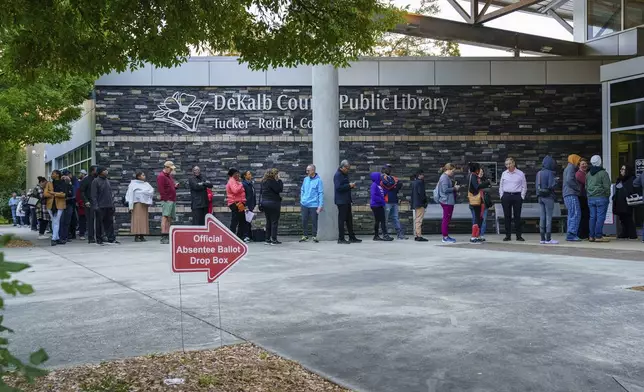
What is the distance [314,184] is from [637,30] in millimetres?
9583

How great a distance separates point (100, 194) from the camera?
49.7 feet

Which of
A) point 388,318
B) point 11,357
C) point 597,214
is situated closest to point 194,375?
point 388,318

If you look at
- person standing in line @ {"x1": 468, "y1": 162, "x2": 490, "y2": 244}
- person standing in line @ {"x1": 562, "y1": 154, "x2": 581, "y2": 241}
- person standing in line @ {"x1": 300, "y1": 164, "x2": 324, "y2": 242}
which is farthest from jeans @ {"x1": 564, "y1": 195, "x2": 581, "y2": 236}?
person standing in line @ {"x1": 300, "y1": 164, "x2": 324, "y2": 242}

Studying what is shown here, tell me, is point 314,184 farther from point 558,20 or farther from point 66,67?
point 558,20

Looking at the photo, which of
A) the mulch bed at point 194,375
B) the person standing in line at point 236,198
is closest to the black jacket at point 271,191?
the person standing in line at point 236,198

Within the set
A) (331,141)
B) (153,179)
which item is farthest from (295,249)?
(153,179)

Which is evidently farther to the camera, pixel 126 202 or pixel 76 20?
pixel 126 202

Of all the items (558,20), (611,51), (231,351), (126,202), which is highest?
(558,20)

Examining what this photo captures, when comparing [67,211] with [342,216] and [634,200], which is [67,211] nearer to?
[342,216]

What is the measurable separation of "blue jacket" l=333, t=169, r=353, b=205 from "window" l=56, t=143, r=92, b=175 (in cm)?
966

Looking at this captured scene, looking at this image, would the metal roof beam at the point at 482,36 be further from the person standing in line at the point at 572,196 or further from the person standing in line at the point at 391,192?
the person standing in line at the point at 572,196

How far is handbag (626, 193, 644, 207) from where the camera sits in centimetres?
1409

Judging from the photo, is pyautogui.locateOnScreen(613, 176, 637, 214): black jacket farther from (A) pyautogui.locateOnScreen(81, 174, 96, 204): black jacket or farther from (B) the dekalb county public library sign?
(A) pyautogui.locateOnScreen(81, 174, 96, 204): black jacket

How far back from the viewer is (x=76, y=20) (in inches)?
187
